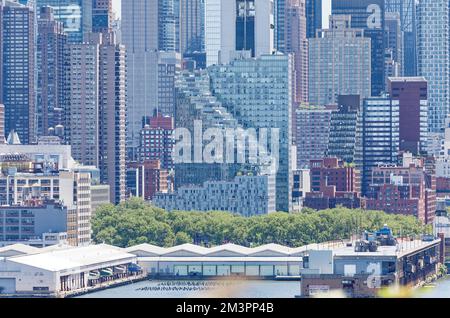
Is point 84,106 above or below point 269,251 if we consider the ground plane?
above

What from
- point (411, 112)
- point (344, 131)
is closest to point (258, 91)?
point (344, 131)

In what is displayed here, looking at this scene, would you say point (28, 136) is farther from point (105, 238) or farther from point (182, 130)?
point (105, 238)

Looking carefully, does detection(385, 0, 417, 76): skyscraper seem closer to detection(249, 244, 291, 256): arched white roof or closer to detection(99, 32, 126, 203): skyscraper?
detection(99, 32, 126, 203): skyscraper

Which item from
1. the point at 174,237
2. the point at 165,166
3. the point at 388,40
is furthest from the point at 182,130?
the point at 388,40

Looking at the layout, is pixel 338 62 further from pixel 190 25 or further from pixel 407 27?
pixel 190 25

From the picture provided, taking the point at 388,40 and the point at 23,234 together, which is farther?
the point at 388,40

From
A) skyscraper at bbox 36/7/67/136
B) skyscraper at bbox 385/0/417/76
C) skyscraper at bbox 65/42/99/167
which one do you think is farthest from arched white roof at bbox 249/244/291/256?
skyscraper at bbox 385/0/417/76

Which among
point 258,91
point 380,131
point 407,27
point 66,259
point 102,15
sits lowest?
point 66,259
